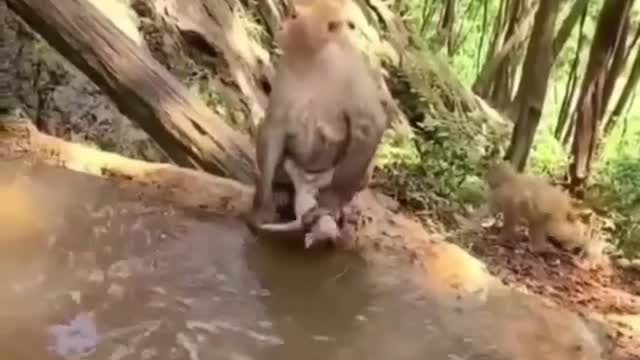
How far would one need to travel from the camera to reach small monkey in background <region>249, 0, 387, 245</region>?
3.96 meters

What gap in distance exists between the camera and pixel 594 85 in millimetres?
5758

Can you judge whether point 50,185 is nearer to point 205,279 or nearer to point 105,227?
point 105,227

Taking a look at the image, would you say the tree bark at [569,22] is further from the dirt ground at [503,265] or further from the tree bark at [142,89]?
the tree bark at [142,89]

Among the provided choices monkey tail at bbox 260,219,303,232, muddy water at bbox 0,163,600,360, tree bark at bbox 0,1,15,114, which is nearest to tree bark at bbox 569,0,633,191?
muddy water at bbox 0,163,600,360

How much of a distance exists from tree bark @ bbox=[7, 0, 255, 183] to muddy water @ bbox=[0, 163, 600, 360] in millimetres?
972

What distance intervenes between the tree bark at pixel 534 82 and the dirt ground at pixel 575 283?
794 millimetres

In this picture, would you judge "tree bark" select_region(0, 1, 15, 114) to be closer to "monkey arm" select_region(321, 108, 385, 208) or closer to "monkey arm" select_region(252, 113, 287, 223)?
"monkey arm" select_region(252, 113, 287, 223)

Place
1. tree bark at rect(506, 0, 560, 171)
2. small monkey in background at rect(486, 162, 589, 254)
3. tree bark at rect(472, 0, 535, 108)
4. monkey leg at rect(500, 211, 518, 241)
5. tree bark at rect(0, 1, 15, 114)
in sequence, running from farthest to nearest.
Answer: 1. tree bark at rect(472, 0, 535, 108)
2. tree bark at rect(0, 1, 15, 114)
3. tree bark at rect(506, 0, 560, 171)
4. monkey leg at rect(500, 211, 518, 241)
5. small monkey in background at rect(486, 162, 589, 254)

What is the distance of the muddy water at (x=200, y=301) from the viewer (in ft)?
10.5

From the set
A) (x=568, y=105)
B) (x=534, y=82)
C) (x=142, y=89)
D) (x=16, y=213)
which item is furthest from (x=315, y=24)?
(x=568, y=105)

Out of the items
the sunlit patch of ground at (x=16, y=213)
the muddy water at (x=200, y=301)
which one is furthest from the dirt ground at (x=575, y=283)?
the sunlit patch of ground at (x=16, y=213)

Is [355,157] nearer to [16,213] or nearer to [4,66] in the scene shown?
[16,213]

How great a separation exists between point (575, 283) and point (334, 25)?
171 centimetres

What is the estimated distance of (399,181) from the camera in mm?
5727
